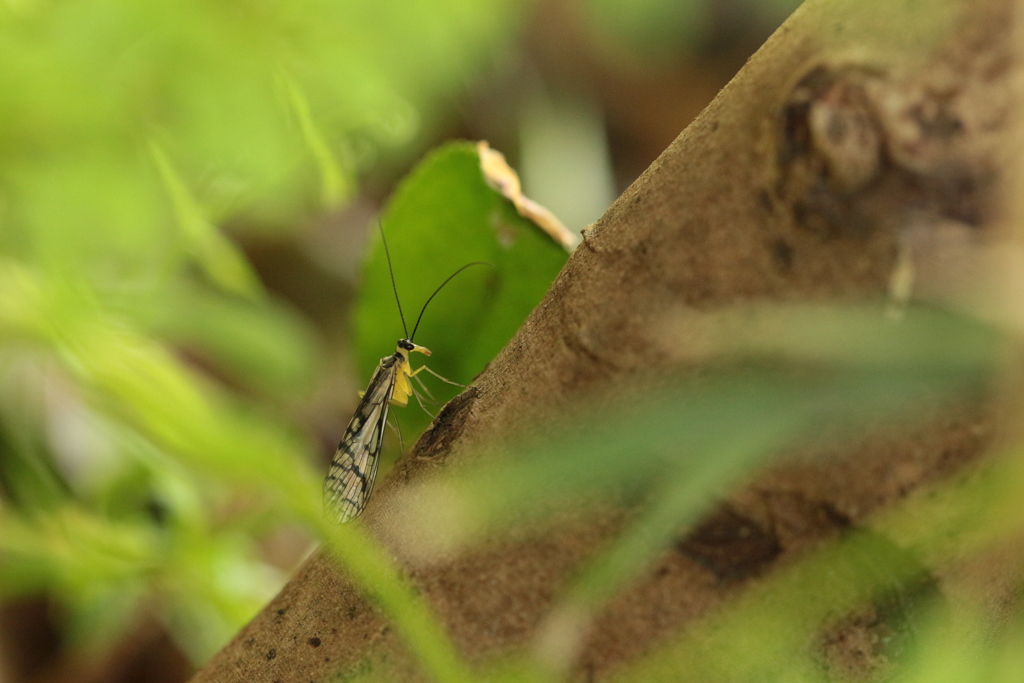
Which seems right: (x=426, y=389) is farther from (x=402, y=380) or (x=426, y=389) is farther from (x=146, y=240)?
(x=146, y=240)

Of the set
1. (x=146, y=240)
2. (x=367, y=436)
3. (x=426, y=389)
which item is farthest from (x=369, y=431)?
(x=146, y=240)

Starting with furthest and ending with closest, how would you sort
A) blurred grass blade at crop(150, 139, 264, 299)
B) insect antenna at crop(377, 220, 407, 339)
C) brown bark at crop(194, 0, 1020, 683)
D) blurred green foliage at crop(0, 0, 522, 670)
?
blurred grass blade at crop(150, 139, 264, 299)
blurred green foliage at crop(0, 0, 522, 670)
insect antenna at crop(377, 220, 407, 339)
brown bark at crop(194, 0, 1020, 683)

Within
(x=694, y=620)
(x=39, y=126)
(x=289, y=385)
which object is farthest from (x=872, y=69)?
(x=289, y=385)

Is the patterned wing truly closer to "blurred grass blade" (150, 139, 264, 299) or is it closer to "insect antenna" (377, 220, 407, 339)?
"insect antenna" (377, 220, 407, 339)

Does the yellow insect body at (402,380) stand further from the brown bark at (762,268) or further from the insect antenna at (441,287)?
the brown bark at (762,268)

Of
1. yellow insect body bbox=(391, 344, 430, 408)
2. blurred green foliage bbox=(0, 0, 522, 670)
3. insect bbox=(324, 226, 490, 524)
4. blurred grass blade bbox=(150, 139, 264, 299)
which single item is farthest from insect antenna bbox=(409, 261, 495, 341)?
blurred grass blade bbox=(150, 139, 264, 299)

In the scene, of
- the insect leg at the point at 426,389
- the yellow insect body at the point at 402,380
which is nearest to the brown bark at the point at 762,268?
the insect leg at the point at 426,389

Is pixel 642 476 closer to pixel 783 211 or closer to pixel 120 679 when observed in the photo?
pixel 783 211
